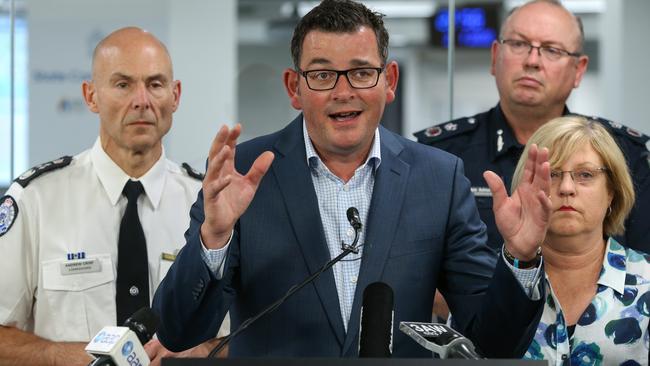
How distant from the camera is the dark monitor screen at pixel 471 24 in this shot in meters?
→ 4.71

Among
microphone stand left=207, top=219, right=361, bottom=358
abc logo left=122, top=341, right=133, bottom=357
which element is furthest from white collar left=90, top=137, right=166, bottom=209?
abc logo left=122, top=341, right=133, bottom=357

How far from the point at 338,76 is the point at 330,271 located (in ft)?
1.48

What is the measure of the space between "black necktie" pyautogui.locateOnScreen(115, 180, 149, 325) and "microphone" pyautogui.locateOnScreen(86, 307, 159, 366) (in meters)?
1.26

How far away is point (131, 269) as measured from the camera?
124 inches

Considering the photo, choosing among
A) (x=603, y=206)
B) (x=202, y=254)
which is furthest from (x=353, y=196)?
(x=603, y=206)

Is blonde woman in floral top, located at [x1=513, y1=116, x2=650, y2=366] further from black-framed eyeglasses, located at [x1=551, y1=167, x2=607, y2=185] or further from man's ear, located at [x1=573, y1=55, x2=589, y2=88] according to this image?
man's ear, located at [x1=573, y1=55, x2=589, y2=88]

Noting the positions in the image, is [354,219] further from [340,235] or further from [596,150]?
[596,150]

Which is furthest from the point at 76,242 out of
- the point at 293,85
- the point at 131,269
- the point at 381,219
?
the point at 381,219

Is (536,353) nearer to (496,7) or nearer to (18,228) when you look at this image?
(18,228)

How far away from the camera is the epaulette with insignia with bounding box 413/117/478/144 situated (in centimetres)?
357

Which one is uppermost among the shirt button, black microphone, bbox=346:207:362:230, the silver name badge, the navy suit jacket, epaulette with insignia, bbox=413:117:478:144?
epaulette with insignia, bbox=413:117:478:144

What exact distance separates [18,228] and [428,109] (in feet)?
7.30

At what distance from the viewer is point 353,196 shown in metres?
2.54

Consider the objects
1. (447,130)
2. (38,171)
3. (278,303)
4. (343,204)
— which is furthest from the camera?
(447,130)
